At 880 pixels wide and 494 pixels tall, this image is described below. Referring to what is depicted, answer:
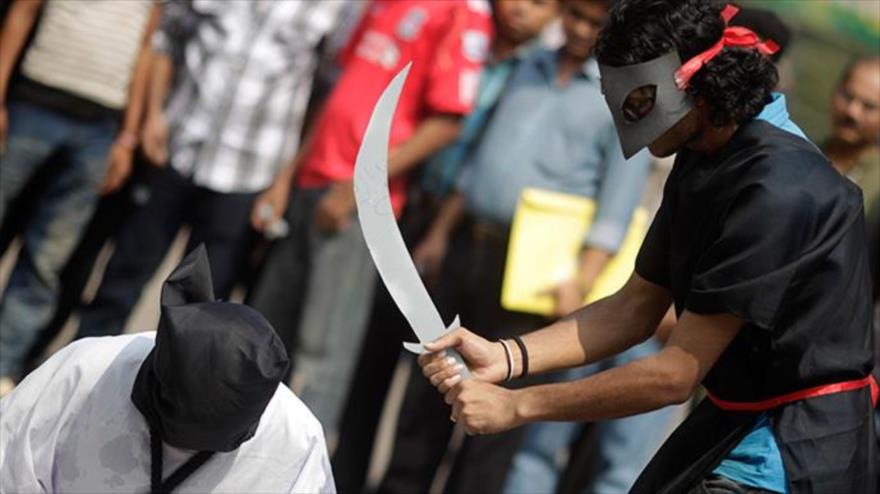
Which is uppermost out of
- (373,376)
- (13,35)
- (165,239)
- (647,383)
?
(647,383)

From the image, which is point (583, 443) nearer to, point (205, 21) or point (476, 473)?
point (476, 473)

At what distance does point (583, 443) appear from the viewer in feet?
21.9

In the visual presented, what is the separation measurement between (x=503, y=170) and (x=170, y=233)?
131cm

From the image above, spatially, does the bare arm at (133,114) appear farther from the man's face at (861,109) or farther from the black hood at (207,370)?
the black hood at (207,370)

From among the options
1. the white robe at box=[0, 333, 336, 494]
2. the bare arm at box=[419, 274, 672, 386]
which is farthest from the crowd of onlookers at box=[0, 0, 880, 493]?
the white robe at box=[0, 333, 336, 494]

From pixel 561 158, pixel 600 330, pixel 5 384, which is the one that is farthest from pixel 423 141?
pixel 600 330

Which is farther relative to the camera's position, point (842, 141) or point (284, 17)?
point (284, 17)

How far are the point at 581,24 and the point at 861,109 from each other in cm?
93

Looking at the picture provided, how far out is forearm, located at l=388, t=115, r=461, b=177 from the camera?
6410 millimetres

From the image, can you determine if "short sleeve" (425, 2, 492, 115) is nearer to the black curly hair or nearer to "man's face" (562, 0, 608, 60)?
"man's face" (562, 0, 608, 60)

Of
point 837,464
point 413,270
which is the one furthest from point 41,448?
point 837,464

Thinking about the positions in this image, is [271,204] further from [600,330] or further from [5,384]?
[600,330]

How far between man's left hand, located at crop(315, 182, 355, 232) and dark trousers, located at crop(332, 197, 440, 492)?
1.03 ft

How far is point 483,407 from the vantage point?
13.5ft
